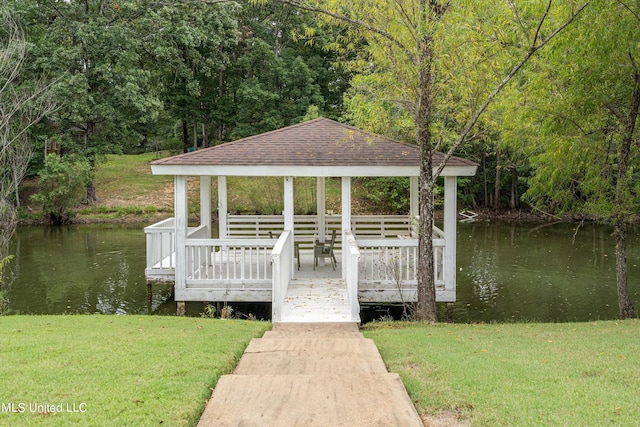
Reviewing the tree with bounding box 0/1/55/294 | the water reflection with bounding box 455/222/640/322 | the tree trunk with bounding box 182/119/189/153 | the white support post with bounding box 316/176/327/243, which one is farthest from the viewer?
the tree trunk with bounding box 182/119/189/153

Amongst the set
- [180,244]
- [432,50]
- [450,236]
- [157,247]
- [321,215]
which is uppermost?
[432,50]

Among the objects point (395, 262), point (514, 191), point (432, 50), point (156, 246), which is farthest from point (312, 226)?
point (514, 191)

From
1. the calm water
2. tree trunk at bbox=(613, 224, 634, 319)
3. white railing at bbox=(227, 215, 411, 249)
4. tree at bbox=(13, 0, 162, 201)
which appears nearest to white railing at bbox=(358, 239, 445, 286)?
the calm water

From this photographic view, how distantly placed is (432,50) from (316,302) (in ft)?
14.9

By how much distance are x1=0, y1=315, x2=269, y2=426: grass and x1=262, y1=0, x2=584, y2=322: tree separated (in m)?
3.69

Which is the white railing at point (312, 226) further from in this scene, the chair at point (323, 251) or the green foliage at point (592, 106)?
the green foliage at point (592, 106)

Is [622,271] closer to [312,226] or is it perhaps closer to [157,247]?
[312,226]

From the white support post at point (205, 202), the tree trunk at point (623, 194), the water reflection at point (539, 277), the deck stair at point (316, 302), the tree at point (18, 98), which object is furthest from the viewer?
the tree at point (18, 98)

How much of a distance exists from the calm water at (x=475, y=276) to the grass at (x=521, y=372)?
4009mm

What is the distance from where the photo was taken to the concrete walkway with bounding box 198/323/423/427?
4.40m

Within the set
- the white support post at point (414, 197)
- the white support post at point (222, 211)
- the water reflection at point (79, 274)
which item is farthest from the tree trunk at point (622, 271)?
the water reflection at point (79, 274)

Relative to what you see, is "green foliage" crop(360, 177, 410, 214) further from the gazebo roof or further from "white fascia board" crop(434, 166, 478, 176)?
"white fascia board" crop(434, 166, 478, 176)

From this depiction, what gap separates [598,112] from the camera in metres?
10.3

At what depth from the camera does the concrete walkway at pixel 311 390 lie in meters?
4.40
